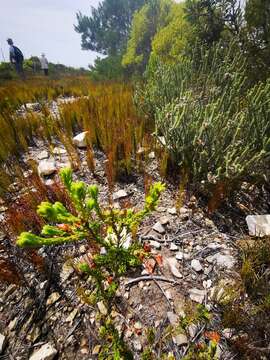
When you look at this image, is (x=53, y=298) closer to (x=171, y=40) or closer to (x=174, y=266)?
(x=174, y=266)

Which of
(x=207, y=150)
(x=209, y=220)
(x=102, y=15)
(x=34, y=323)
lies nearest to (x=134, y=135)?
(x=207, y=150)

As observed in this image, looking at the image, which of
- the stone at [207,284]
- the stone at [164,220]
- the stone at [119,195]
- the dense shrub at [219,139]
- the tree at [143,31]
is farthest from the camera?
the tree at [143,31]

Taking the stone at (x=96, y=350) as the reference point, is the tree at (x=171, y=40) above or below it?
above

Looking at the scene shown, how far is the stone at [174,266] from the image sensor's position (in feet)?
5.01

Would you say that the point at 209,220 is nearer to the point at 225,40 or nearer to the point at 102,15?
the point at 225,40

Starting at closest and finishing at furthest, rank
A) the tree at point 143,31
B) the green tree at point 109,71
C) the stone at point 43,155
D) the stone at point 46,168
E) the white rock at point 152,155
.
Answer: the stone at point 46,168 → the white rock at point 152,155 → the stone at point 43,155 → the green tree at point 109,71 → the tree at point 143,31

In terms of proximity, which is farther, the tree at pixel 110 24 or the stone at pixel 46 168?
the tree at pixel 110 24

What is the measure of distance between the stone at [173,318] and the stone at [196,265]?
0.35 meters

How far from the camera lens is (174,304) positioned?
4.52 feet

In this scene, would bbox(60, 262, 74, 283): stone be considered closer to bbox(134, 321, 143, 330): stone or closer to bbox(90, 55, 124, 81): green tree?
bbox(134, 321, 143, 330): stone

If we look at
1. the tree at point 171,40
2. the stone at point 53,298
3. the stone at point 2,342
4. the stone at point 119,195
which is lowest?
the stone at point 2,342

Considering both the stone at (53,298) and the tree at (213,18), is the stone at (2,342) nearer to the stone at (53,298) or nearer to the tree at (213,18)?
the stone at (53,298)

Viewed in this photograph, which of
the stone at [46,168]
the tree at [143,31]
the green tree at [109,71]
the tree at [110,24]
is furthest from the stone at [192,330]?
the tree at [110,24]

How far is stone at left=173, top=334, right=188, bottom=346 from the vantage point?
122cm
